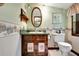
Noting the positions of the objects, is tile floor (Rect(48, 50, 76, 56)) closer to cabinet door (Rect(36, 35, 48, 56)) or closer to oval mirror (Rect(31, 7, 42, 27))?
cabinet door (Rect(36, 35, 48, 56))

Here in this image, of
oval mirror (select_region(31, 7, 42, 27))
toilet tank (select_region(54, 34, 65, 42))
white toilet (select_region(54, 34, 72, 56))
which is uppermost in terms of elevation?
oval mirror (select_region(31, 7, 42, 27))

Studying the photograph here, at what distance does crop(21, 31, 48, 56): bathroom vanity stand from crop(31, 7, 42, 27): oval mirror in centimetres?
14

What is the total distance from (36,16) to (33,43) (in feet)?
1.21

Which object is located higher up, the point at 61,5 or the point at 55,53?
the point at 61,5

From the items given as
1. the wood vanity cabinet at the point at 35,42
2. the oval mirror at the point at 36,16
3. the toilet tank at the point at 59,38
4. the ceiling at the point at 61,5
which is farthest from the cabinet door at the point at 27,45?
the ceiling at the point at 61,5

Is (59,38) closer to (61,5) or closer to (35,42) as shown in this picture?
(35,42)

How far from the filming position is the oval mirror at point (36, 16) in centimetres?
173

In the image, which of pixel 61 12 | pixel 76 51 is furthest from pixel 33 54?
pixel 61 12

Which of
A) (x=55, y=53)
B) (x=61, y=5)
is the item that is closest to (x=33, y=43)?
(x=55, y=53)

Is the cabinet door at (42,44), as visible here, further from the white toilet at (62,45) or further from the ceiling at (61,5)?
the ceiling at (61,5)

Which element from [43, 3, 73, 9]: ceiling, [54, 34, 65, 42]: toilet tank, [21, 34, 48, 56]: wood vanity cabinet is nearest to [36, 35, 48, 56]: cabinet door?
[21, 34, 48, 56]: wood vanity cabinet

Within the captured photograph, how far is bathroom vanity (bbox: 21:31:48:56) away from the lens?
1.74 meters

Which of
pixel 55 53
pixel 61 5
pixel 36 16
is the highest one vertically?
pixel 61 5

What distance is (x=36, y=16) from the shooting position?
176 cm
